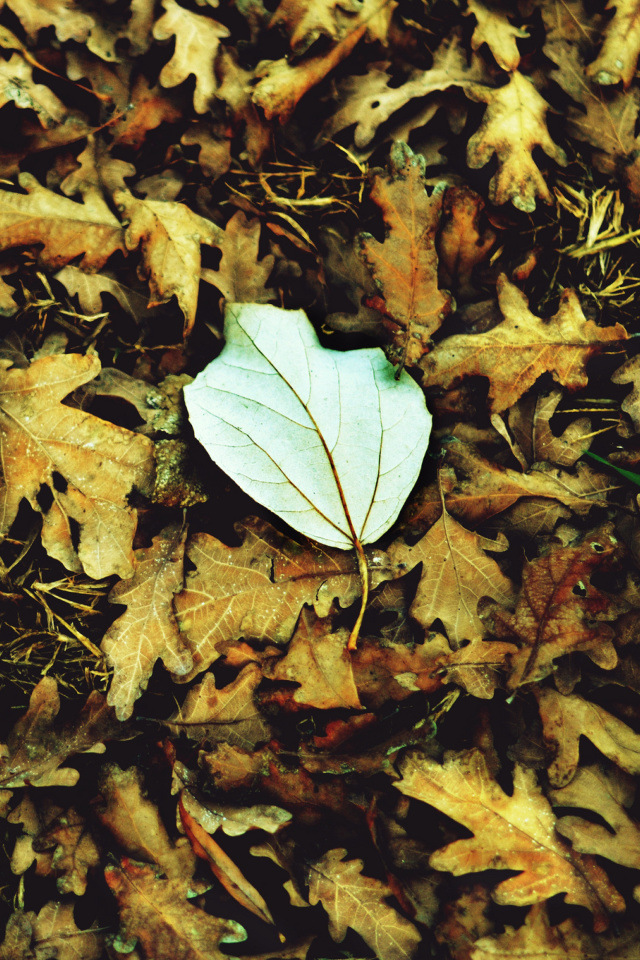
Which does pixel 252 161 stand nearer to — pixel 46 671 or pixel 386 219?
pixel 386 219

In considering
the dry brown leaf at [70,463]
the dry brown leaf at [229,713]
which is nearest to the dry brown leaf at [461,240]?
the dry brown leaf at [70,463]

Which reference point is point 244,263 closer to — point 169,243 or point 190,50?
point 169,243

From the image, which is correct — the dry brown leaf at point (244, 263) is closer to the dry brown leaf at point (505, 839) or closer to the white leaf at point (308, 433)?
the white leaf at point (308, 433)

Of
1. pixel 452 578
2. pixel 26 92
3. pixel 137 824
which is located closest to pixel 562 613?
pixel 452 578

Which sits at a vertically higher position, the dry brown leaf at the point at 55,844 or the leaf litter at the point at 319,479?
the leaf litter at the point at 319,479

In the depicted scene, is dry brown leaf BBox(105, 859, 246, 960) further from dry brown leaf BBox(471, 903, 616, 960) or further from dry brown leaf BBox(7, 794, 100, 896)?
dry brown leaf BBox(471, 903, 616, 960)

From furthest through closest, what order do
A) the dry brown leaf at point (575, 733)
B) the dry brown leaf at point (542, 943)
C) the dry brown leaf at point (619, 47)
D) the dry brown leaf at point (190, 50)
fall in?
the dry brown leaf at point (619, 47)
the dry brown leaf at point (190, 50)
the dry brown leaf at point (575, 733)
the dry brown leaf at point (542, 943)

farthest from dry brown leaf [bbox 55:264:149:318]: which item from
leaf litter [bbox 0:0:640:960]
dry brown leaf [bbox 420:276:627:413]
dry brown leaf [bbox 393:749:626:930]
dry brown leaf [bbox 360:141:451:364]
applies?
dry brown leaf [bbox 393:749:626:930]
